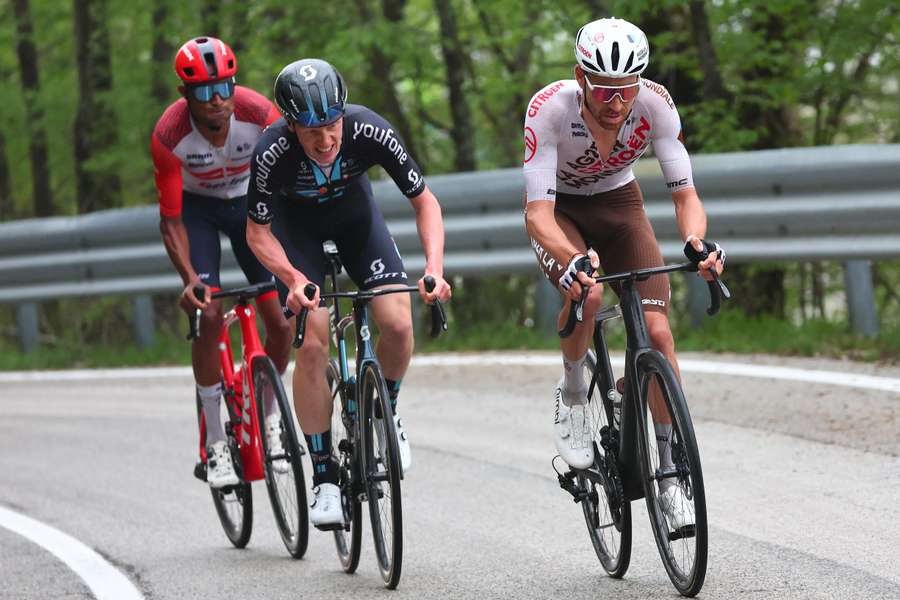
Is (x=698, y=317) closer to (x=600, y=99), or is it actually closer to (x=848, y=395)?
(x=848, y=395)

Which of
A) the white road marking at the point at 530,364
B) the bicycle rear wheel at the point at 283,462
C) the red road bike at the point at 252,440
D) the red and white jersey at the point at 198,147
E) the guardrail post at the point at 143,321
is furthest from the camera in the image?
the guardrail post at the point at 143,321

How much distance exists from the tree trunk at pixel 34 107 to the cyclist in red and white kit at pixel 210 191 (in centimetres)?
1381

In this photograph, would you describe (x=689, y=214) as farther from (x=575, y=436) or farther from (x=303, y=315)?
(x=303, y=315)

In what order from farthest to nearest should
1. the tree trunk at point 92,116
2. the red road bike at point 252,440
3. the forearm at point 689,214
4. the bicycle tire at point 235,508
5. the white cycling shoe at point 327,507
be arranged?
the tree trunk at point 92,116
the bicycle tire at point 235,508
the red road bike at point 252,440
the white cycling shoe at point 327,507
the forearm at point 689,214

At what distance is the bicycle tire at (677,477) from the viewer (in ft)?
15.1

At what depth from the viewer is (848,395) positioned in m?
8.14

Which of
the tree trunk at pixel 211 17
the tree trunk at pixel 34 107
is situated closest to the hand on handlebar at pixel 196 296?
the tree trunk at pixel 211 17

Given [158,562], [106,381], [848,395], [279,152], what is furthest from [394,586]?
[106,381]

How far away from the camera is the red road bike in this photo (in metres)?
6.34

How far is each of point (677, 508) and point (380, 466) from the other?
1.44m

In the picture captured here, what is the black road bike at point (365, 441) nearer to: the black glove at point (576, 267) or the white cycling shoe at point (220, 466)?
the black glove at point (576, 267)

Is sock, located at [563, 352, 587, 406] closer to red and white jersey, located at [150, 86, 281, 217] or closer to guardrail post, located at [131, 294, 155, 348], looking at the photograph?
red and white jersey, located at [150, 86, 281, 217]

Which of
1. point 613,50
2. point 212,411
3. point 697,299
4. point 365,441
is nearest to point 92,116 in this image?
point 697,299

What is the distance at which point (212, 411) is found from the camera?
23.2 ft
